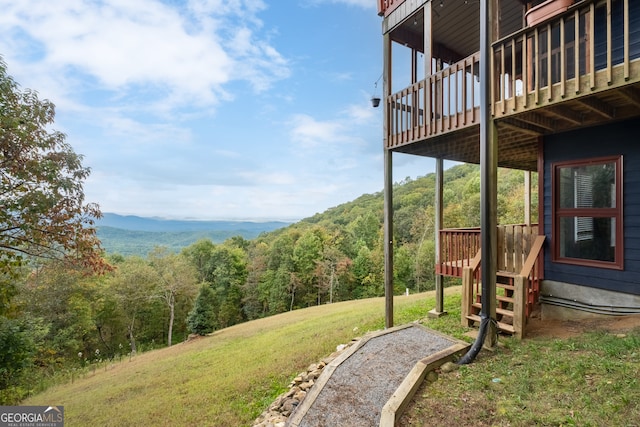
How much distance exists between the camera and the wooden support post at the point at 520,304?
4113 mm

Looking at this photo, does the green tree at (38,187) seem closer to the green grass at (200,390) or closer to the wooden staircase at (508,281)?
the green grass at (200,390)

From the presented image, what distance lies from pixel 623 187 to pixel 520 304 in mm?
2399

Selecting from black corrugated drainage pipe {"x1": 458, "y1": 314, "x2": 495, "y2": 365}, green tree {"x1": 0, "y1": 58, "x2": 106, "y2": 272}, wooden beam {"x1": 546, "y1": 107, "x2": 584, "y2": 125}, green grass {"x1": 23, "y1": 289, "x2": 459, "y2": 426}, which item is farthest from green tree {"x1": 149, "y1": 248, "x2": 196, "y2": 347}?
wooden beam {"x1": 546, "y1": 107, "x2": 584, "y2": 125}

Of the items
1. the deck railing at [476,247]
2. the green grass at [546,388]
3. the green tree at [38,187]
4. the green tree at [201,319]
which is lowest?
the green tree at [201,319]

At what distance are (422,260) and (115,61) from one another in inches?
1101

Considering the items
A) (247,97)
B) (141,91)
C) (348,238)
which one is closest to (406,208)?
(348,238)

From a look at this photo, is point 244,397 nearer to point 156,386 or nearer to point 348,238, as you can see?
point 156,386

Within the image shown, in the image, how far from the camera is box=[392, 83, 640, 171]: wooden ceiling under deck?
356 centimetres

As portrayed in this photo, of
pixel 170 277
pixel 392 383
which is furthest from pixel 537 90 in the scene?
pixel 170 277

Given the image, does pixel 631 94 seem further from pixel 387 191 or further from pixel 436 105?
pixel 387 191

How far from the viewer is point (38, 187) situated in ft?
16.7

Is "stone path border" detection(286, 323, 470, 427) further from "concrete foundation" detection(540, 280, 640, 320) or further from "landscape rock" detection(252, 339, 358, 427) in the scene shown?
"concrete foundation" detection(540, 280, 640, 320)

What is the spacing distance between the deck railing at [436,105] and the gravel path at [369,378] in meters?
3.48

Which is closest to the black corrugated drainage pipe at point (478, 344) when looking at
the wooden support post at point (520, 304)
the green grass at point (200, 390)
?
the wooden support post at point (520, 304)
